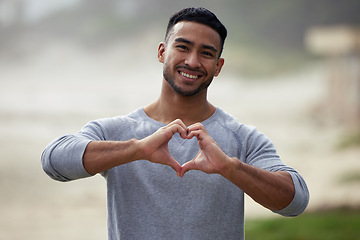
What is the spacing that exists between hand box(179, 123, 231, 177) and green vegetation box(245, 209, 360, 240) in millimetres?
3622

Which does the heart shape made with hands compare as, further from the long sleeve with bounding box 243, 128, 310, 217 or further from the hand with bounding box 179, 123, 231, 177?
the long sleeve with bounding box 243, 128, 310, 217

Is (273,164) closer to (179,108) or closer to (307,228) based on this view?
(179,108)

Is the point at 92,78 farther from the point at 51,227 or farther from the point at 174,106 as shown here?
the point at 174,106

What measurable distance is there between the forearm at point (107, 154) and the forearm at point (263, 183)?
229 millimetres

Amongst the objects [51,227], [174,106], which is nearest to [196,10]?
[174,106]

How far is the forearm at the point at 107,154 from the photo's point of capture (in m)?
1.24

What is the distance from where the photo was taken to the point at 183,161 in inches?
55.6

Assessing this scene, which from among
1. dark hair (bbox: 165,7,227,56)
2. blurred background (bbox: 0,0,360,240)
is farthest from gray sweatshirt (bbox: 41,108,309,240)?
blurred background (bbox: 0,0,360,240)

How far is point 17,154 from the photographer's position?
20.5ft

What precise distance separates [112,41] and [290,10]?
2.42 metres

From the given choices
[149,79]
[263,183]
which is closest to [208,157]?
[263,183]

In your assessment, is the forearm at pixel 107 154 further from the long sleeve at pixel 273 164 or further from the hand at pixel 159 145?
the long sleeve at pixel 273 164

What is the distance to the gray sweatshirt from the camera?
1.36 metres

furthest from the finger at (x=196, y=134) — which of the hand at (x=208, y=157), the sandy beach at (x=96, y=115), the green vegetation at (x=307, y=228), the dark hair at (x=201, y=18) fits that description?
the sandy beach at (x=96, y=115)
